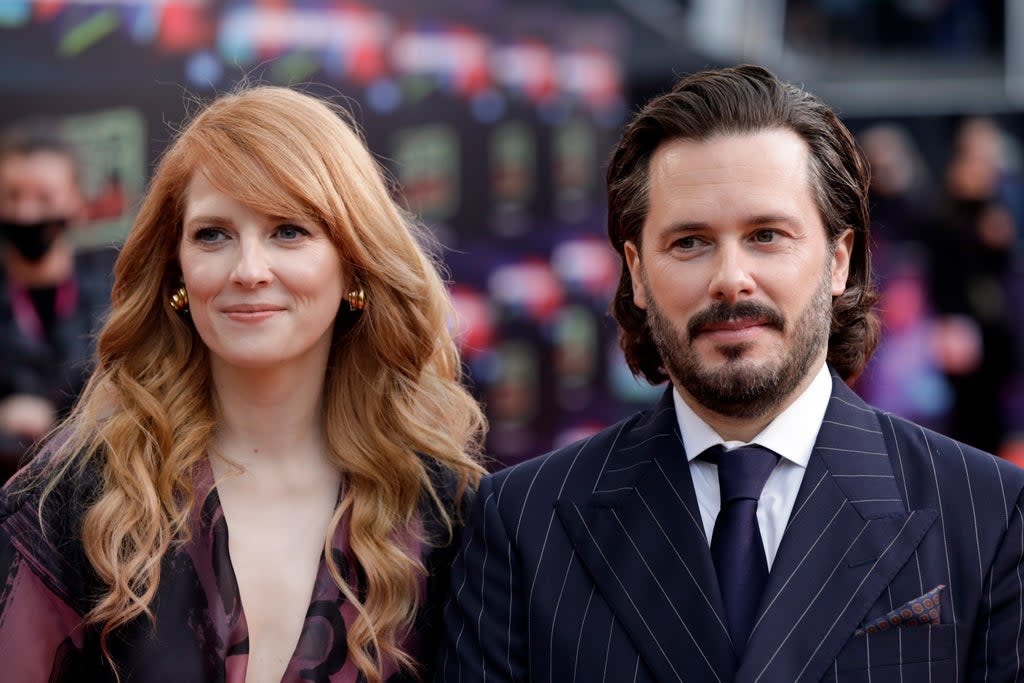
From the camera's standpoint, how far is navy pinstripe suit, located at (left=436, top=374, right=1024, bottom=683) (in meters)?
2.61

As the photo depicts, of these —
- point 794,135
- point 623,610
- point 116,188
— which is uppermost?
point 794,135

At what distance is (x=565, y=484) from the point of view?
2980 mm

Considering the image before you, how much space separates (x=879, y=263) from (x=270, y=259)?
7799 mm

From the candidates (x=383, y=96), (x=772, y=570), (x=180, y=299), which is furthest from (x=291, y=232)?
(x=383, y=96)

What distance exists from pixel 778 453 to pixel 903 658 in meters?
0.43

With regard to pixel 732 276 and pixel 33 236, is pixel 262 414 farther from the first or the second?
pixel 33 236

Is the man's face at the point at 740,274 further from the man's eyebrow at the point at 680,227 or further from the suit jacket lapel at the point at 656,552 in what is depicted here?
the suit jacket lapel at the point at 656,552

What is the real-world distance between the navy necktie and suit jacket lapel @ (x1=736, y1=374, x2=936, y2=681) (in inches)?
1.9

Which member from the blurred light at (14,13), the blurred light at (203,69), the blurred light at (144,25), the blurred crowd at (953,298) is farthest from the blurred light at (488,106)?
the blurred crowd at (953,298)

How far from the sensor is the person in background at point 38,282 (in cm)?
450

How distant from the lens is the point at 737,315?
8.96ft

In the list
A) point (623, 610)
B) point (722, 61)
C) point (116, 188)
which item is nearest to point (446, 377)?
point (623, 610)

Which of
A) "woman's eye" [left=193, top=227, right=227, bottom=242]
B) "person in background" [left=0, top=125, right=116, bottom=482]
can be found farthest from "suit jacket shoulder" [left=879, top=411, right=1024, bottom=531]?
"person in background" [left=0, top=125, right=116, bottom=482]

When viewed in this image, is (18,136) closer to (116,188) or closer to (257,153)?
(116,188)
